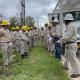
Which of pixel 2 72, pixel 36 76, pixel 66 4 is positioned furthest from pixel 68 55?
pixel 66 4

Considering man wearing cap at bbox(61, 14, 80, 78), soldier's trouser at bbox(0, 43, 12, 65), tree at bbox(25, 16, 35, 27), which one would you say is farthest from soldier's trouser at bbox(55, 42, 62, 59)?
tree at bbox(25, 16, 35, 27)

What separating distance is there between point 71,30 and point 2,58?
3.61m

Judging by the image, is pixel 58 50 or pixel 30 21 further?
pixel 30 21

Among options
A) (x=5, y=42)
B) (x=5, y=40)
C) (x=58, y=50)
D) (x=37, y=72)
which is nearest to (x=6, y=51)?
(x=5, y=42)

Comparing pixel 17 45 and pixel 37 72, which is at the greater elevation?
pixel 17 45

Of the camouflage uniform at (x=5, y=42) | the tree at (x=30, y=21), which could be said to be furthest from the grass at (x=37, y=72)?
the tree at (x=30, y=21)

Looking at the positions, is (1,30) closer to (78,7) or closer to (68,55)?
(68,55)

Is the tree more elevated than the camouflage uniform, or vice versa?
the tree

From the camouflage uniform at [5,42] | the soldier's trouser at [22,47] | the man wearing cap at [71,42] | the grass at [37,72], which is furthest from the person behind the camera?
the soldier's trouser at [22,47]

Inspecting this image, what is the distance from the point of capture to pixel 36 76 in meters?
12.2

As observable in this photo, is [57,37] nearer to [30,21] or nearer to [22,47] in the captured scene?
[22,47]

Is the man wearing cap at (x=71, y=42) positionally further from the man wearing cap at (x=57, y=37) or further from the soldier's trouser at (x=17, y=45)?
the soldier's trouser at (x=17, y=45)

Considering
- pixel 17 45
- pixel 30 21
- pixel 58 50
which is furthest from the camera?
pixel 30 21

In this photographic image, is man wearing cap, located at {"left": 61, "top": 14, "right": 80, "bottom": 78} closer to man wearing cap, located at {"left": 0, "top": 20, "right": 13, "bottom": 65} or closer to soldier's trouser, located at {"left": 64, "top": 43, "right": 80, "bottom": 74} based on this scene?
soldier's trouser, located at {"left": 64, "top": 43, "right": 80, "bottom": 74}
